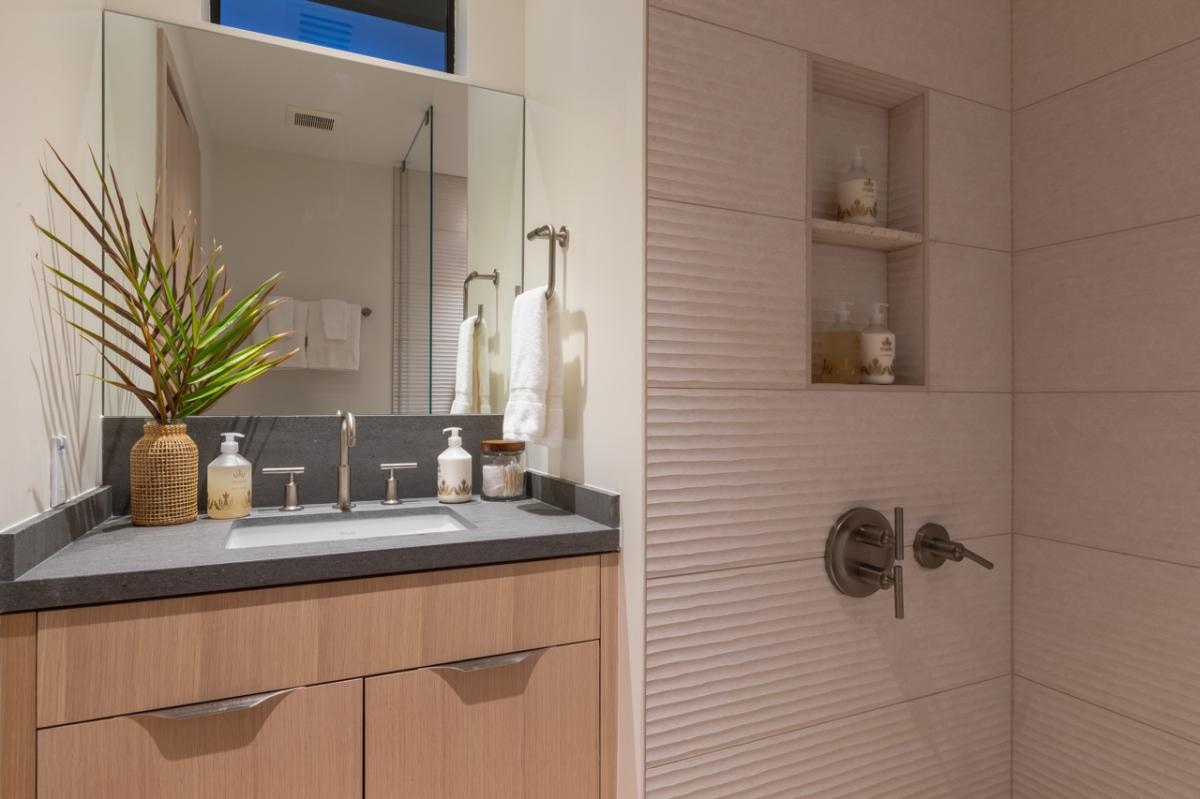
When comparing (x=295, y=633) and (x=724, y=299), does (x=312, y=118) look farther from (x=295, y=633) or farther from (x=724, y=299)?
(x=295, y=633)

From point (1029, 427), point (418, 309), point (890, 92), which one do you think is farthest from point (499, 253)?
point (1029, 427)

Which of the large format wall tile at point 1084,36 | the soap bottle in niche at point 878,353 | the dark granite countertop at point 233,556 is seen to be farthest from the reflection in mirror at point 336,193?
the large format wall tile at point 1084,36

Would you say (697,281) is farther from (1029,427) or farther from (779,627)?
(1029,427)

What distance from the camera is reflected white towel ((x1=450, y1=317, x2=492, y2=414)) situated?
1.75 meters

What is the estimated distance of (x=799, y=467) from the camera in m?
1.35

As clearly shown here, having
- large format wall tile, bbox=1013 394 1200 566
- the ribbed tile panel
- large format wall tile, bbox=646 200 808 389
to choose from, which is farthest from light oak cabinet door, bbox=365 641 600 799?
large format wall tile, bbox=1013 394 1200 566

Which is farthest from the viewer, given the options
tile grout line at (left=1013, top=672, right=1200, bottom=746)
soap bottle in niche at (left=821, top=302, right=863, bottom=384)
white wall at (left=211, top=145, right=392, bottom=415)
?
white wall at (left=211, top=145, right=392, bottom=415)

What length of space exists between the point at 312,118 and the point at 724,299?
3.62 feet

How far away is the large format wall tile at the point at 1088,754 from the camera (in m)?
1.35

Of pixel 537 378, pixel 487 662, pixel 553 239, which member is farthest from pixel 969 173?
pixel 487 662

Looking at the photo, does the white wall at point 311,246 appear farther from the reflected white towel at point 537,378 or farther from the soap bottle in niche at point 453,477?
the reflected white towel at point 537,378

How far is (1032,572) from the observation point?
1620 mm

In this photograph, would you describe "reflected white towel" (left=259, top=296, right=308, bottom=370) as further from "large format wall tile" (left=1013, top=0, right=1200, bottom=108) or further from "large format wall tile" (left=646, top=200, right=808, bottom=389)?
"large format wall tile" (left=1013, top=0, right=1200, bottom=108)

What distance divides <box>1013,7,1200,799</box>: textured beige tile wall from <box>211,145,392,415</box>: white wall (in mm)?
1552
